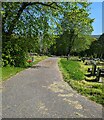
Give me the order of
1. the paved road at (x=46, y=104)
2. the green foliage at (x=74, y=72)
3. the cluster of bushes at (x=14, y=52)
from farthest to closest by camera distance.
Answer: the cluster of bushes at (x=14, y=52) < the green foliage at (x=74, y=72) < the paved road at (x=46, y=104)

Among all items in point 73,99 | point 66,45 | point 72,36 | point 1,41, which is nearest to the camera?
point 73,99

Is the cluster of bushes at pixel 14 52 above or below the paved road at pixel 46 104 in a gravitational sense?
above

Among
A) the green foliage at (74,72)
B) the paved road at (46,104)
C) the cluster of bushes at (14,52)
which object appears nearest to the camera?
the paved road at (46,104)

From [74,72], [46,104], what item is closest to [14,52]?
[74,72]

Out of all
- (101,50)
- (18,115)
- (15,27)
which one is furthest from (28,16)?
(101,50)

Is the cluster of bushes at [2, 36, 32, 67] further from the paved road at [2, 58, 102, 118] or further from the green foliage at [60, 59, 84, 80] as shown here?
the paved road at [2, 58, 102, 118]

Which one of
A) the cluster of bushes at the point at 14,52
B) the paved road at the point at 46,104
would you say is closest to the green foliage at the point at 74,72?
the cluster of bushes at the point at 14,52

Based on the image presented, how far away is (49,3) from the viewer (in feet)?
92.7

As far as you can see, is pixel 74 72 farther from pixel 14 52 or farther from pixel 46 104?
pixel 46 104

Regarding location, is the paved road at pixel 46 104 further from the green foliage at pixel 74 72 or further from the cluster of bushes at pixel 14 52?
the cluster of bushes at pixel 14 52

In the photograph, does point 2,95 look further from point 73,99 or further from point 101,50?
point 101,50

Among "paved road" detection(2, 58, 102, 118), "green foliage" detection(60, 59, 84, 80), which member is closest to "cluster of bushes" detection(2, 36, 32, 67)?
"green foliage" detection(60, 59, 84, 80)

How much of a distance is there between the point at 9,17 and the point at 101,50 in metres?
65.8

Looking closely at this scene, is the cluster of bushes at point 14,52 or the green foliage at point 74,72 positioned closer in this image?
the green foliage at point 74,72
